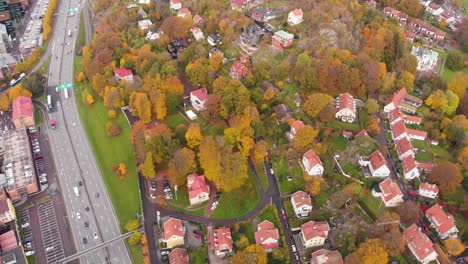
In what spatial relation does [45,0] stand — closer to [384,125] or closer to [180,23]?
[180,23]

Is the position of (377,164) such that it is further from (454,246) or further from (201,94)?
(201,94)

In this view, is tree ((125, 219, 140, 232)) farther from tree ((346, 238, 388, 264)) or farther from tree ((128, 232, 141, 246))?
tree ((346, 238, 388, 264))

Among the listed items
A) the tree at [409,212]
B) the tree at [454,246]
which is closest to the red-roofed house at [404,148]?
the tree at [409,212]

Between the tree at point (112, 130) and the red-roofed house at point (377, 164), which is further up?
the red-roofed house at point (377, 164)

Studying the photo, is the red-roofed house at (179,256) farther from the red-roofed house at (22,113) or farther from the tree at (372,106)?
the red-roofed house at (22,113)

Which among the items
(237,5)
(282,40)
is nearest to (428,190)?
(282,40)
